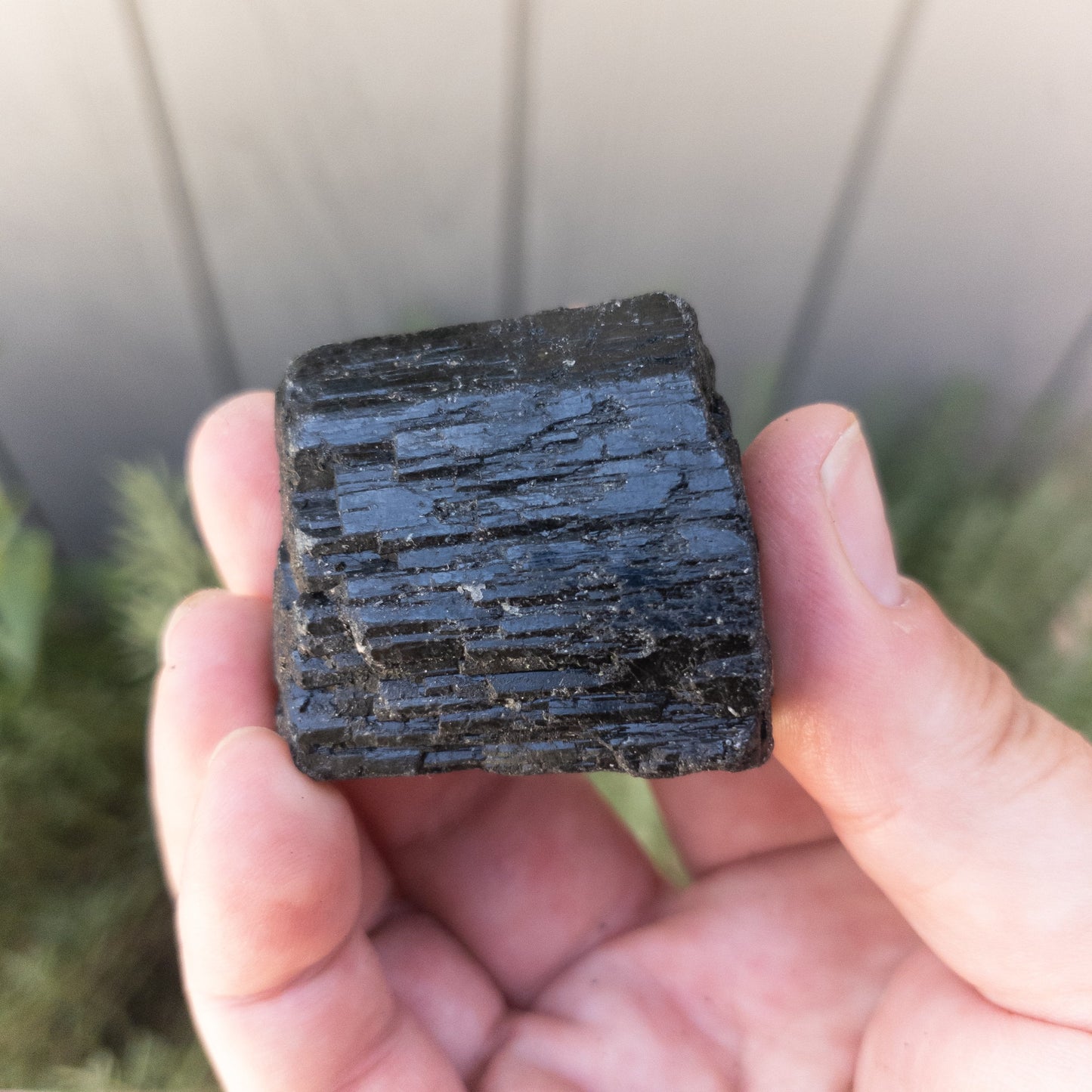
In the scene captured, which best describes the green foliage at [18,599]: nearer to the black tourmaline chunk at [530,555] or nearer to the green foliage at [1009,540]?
the black tourmaline chunk at [530,555]

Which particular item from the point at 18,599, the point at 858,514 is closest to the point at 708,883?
the point at 858,514

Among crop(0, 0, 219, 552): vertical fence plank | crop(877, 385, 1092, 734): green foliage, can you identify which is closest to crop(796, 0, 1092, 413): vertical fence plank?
crop(877, 385, 1092, 734): green foliage

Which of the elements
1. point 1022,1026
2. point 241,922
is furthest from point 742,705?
point 241,922

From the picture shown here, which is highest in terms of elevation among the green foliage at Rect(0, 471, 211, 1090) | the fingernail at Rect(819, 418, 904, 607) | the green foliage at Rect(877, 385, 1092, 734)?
the fingernail at Rect(819, 418, 904, 607)

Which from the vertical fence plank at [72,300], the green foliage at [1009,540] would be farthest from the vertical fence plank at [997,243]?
the vertical fence plank at [72,300]

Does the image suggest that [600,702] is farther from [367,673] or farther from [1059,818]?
[1059,818]

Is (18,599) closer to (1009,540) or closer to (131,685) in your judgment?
(131,685)

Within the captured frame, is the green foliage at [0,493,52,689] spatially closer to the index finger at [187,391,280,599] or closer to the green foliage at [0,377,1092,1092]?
the green foliage at [0,377,1092,1092]
